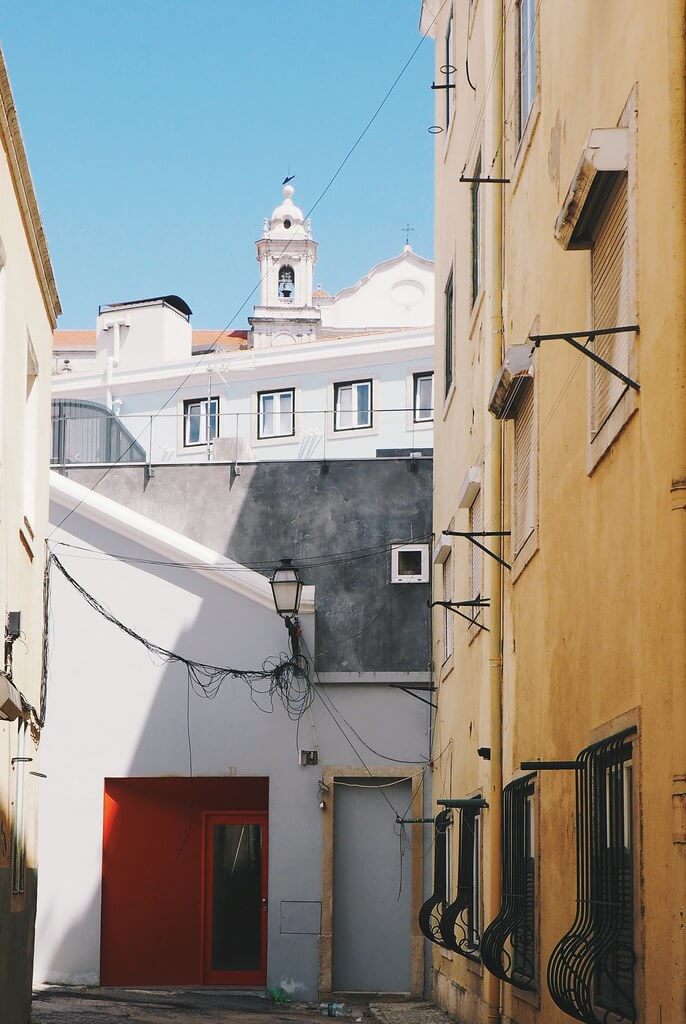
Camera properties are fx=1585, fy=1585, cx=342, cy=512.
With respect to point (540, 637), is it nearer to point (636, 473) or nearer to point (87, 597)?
point (636, 473)

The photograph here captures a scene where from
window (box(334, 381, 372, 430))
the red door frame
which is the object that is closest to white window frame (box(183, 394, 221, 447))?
window (box(334, 381, 372, 430))

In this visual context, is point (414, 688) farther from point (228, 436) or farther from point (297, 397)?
point (297, 397)

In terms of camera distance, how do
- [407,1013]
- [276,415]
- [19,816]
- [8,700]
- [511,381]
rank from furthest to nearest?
[276,415]
[407,1013]
[19,816]
[511,381]
[8,700]

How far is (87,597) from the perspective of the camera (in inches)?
834

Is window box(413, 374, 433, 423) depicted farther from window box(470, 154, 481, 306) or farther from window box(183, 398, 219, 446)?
window box(470, 154, 481, 306)

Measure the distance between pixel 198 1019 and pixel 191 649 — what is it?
5711mm

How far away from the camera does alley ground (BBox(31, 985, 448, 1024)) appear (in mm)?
16016

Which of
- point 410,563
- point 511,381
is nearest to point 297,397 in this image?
point 410,563

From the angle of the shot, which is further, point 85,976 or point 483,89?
point 85,976

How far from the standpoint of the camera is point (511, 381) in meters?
10.8

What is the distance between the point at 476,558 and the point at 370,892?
6.63m

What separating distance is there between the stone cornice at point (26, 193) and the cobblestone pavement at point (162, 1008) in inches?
275

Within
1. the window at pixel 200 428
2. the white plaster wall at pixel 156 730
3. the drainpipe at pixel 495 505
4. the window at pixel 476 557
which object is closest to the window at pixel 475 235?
the drainpipe at pixel 495 505

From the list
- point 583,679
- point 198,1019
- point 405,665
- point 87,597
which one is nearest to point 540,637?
point 583,679
